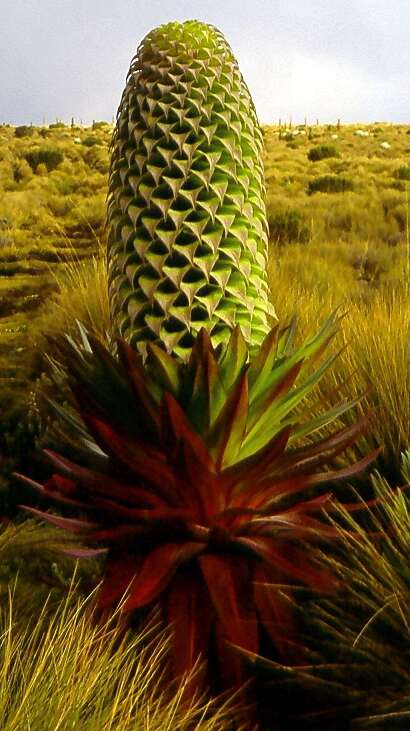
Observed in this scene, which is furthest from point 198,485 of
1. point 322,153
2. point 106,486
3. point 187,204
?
point 322,153

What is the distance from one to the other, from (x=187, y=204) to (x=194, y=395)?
53cm

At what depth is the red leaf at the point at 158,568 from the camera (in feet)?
6.68

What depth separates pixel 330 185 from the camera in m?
15.9

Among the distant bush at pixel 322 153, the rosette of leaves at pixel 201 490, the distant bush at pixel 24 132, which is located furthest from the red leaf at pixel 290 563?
the distant bush at pixel 24 132

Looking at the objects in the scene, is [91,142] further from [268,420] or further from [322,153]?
[268,420]

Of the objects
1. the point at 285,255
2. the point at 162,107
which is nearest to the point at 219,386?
the point at 162,107

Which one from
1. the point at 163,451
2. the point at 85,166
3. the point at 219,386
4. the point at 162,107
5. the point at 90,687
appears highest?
the point at 162,107

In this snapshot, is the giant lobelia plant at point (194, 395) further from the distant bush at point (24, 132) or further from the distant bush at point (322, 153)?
the distant bush at point (24, 132)

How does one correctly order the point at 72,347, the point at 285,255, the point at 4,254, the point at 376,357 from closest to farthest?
the point at 72,347 → the point at 376,357 → the point at 285,255 → the point at 4,254

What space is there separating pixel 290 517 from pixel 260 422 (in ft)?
0.82

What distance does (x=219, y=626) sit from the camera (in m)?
2.14

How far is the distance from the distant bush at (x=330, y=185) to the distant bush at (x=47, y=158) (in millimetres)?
8447

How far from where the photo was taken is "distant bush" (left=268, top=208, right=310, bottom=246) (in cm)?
979

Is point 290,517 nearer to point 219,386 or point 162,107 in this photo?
point 219,386
